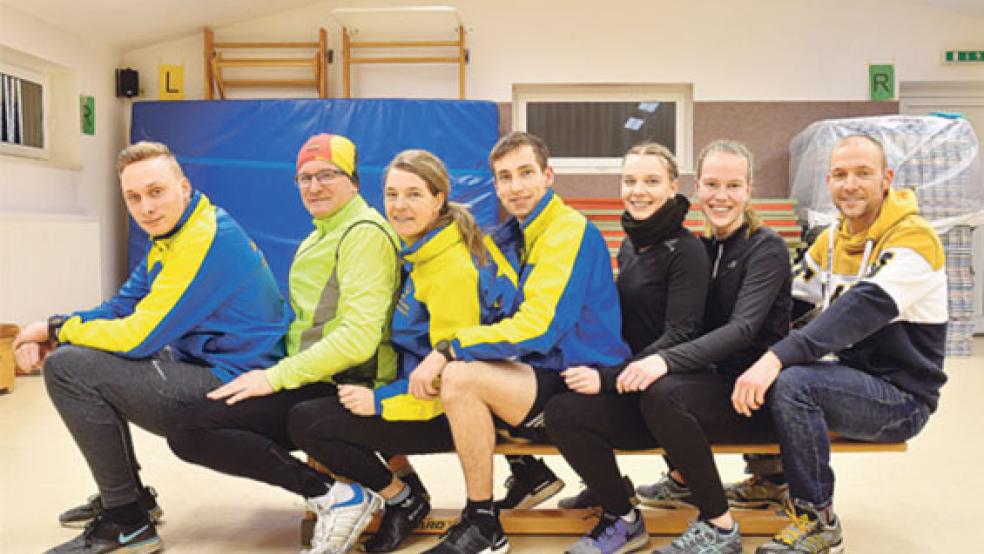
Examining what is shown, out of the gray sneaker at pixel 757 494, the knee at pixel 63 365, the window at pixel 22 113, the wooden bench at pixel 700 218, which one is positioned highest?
the window at pixel 22 113

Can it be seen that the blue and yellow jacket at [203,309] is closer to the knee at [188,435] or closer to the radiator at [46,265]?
the knee at [188,435]

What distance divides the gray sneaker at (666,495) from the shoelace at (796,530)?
0.49 m

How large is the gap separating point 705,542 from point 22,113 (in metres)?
5.71

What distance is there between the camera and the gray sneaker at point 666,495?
259 centimetres

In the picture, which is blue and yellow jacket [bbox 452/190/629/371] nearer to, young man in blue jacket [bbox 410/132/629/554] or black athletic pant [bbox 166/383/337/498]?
young man in blue jacket [bbox 410/132/629/554]

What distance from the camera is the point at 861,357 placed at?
7.23 ft

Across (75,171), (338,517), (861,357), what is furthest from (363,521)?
(75,171)

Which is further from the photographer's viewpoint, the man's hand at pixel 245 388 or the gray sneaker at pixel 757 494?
the gray sneaker at pixel 757 494

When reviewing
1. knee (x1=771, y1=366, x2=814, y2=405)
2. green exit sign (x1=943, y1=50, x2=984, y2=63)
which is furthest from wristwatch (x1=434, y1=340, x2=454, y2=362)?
green exit sign (x1=943, y1=50, x2=984, y2=63)

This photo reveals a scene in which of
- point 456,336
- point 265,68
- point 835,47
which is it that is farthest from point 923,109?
point 456,336

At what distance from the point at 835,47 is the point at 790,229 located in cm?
183

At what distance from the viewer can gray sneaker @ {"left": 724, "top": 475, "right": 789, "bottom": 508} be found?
2531 millimetres

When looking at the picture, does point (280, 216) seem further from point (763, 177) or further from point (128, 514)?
point (128, 514)

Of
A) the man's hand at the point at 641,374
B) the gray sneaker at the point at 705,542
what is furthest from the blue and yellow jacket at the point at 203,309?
the gray sneaker at the point at 705,542
